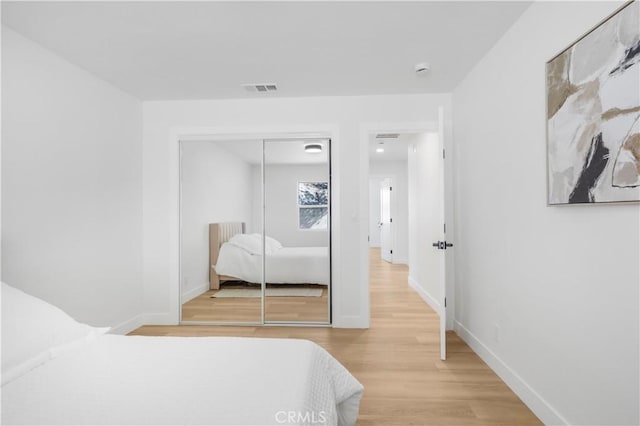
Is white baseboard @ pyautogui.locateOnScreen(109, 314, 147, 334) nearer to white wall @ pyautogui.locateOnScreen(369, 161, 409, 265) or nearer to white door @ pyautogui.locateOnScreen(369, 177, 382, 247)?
white wall @ pyautogui.locateOnScreen(369, 161, 409, 265)

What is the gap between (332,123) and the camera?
362 centimetres

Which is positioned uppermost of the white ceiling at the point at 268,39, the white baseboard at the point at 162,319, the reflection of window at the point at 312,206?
the white ceiling at the point at 268,39

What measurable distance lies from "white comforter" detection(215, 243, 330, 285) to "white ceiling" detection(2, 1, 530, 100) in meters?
1.76

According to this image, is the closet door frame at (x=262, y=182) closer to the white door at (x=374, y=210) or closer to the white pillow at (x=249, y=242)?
the white pillow at (x=249, y=242)

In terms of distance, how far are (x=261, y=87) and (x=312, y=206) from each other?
4.47ft

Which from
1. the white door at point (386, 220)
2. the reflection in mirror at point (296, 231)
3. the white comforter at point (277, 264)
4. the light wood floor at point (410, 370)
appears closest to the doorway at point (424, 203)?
the light wood floor at point (410, 370)

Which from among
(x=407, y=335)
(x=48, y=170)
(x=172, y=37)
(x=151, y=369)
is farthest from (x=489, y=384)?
(x=48, y=170)

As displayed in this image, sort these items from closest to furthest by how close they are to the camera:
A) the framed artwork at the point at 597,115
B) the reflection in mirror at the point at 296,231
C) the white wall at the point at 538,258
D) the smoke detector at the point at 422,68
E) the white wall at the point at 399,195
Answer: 1. the framed artwork at the point at 597,115
2. the white wall at the point at 538,258
3. the smoke detector at the point at 422,68
4. the reflection in mirror at the point at 296,231
5. the white wall at the point at 399,195

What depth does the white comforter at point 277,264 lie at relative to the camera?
3.74 meters

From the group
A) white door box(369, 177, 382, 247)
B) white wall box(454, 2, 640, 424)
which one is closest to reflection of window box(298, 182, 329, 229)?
white wall box(454, 2, 640, 424)

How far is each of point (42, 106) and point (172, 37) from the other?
111cm

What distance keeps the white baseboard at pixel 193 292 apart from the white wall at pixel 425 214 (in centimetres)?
271

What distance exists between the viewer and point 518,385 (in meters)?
2.20

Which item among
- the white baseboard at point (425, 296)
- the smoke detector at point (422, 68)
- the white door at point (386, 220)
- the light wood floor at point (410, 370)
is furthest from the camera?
the white door at point (386, 220)
